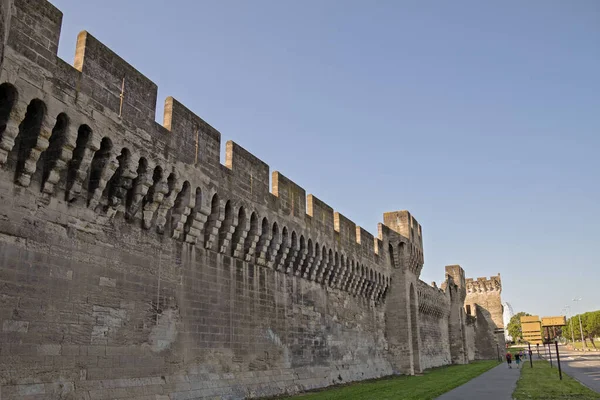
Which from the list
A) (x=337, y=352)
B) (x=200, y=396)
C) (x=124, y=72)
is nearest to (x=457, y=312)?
(x=337, y=352)

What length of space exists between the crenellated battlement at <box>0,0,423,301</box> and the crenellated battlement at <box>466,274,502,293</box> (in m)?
50.9

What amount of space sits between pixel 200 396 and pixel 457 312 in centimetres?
3950

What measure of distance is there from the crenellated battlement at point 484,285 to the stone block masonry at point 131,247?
161 ft

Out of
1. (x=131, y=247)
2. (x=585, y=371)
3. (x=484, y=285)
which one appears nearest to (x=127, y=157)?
(x=131, y=247)

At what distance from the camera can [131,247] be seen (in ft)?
37.2

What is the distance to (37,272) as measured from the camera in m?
9.09

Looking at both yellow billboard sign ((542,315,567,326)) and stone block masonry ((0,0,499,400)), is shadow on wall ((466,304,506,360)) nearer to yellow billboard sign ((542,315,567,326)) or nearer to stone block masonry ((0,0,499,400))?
yellow billboard sign ((542,315,567,326))

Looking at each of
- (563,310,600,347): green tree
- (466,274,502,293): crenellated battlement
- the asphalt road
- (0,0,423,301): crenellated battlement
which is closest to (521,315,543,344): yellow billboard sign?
the asphalt road

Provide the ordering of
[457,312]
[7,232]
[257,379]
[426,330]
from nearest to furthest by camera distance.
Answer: [7,232] → [257,379] → [426,330] → [457,312]

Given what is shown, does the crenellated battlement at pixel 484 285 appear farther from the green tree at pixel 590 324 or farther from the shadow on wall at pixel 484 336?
the green tree at pixel 590 324

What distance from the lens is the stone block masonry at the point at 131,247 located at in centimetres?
899

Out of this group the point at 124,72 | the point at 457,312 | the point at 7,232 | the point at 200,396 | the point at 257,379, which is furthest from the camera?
the point at 457,312

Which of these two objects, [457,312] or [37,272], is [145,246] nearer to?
[37,272]

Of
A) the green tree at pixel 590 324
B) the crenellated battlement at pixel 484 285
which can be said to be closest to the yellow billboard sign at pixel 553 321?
Result: the crenellated battlement at pixel 484 285
